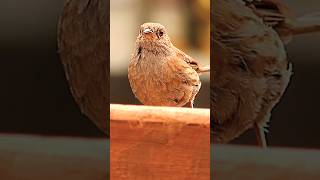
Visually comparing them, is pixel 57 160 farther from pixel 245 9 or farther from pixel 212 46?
pixel 245 9

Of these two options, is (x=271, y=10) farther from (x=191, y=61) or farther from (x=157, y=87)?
(x=157, y=87)

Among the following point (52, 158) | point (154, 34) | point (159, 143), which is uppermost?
point (154, 34)

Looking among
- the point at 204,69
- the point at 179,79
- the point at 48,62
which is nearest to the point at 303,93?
the point at 204,69

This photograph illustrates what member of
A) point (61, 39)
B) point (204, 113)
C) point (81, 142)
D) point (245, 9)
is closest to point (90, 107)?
point (81, 142)

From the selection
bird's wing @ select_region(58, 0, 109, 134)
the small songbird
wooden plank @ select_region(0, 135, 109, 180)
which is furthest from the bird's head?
wooden plank @ select_region(0, 135, 109, 180)

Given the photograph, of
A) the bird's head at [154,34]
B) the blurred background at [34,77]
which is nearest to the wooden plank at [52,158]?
the blurred background at [34,77]
